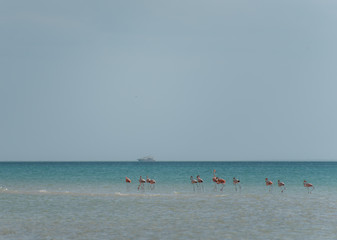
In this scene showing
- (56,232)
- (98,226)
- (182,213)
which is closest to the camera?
(56,232)

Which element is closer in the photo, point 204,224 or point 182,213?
point 204,224

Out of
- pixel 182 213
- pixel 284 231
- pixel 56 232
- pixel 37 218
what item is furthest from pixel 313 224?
pixel 37 218

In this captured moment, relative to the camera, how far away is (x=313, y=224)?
16984mm

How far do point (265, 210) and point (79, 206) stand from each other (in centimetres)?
891

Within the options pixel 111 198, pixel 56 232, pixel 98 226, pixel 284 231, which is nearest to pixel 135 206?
pixel 111 198

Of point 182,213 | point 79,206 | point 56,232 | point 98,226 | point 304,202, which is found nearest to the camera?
point 56,232

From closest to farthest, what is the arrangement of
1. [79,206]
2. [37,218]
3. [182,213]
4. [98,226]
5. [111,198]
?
[98,226] → [37,218] → [182,213] → [79,206] → [111,198]

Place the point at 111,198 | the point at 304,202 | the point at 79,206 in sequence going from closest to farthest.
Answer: the point at 79,206 < the point at 304,202 < the point at 111,198

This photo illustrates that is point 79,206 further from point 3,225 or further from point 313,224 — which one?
point 313,224

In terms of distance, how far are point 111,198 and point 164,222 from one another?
982cm

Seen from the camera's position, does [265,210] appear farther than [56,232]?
Yes

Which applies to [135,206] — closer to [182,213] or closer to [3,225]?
[182,213]

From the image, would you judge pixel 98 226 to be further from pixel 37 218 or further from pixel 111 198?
pixel 111 198

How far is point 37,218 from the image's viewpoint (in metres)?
18.3
